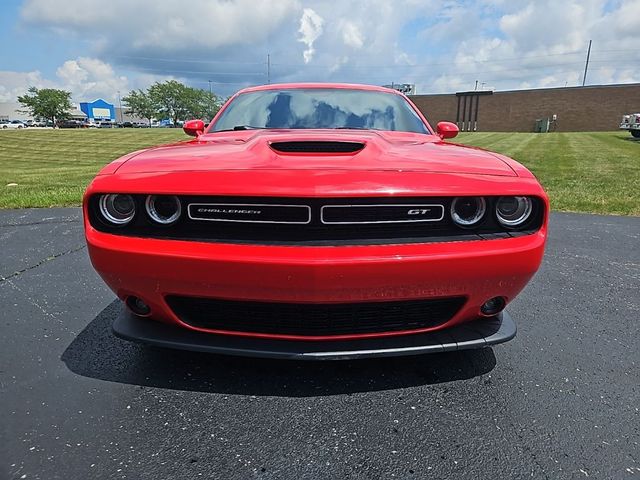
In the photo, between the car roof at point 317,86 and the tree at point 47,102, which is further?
the tree at point 47,102

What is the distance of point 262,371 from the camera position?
6.67ft

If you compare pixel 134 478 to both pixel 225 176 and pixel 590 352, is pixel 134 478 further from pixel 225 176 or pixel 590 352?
pixel 590 352

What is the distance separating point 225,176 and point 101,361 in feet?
3.95

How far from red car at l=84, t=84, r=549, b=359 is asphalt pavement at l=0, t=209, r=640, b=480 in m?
0.26

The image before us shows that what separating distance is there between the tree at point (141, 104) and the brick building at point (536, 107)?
176 feet

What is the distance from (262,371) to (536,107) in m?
53.9

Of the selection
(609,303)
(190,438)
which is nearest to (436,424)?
(190,438)

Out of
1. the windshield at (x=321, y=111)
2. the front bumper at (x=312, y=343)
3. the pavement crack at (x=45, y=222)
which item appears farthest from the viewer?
the pavement crack at (x=45, y=222)

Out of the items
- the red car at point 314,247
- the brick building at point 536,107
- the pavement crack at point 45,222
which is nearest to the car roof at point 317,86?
the red car at point 314,247

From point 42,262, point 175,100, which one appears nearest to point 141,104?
→ point 175,100

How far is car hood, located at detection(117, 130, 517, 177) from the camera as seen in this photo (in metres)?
1.74

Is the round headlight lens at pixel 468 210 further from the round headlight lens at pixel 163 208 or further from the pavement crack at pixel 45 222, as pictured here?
the pavement crack at pixel 45 222

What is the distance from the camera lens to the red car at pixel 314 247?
1619 millimetres

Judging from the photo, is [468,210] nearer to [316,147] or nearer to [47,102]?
[316,147]
